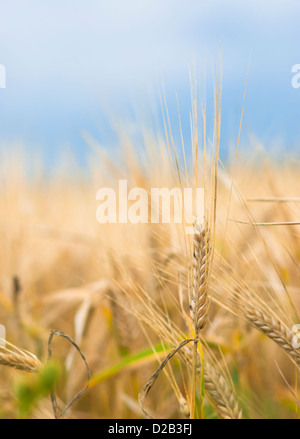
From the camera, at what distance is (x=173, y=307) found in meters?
0.89

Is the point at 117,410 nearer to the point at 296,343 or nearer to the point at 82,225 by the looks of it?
the point at 296,343

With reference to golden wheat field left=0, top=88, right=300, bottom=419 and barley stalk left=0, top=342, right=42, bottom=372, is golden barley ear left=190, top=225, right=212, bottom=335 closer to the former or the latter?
golden wheat field left=0, top=88, right=300, bottom=419

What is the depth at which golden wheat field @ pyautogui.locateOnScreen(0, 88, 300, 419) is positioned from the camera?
474 mm

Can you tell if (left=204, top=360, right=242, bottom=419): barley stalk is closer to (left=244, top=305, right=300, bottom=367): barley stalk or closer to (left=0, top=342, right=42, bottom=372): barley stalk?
(left=244, top=305, right=300, bottom=367): barley stalk

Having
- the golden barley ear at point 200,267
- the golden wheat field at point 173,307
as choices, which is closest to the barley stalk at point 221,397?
the golden wheat field at point 173,307

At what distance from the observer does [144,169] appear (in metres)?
0.73

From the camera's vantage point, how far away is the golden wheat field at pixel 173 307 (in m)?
0.47

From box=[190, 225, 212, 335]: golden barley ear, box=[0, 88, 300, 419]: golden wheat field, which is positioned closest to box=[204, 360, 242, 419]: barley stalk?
box=[0, 88, 300, 419]: golden wheat field

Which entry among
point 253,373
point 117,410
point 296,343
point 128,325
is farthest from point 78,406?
point 296,343

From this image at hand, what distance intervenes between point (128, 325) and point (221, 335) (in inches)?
8.3

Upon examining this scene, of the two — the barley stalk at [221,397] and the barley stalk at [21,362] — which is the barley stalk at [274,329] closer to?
the barley stalk at [221,397]

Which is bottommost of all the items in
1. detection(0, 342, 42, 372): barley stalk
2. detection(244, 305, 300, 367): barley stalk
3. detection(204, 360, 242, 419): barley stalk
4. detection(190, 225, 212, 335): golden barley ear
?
detection(204, 360, 242, 419): barley stalk

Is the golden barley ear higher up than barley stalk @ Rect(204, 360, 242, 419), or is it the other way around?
the golden barley ear

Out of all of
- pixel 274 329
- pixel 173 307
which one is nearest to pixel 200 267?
pixel 274 329
